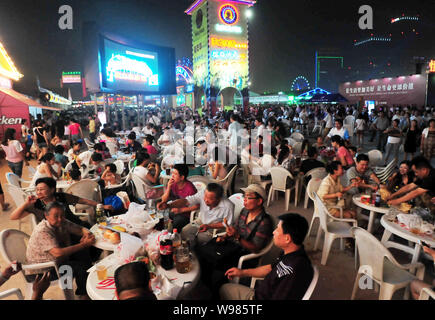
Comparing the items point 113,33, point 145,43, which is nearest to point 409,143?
point 113,33

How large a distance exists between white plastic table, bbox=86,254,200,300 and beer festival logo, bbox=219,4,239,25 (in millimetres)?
30841

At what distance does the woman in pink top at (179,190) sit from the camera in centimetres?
392

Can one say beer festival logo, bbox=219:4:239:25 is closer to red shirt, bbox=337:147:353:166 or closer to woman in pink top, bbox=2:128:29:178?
woman in pink top, bbox=2:128:29:178

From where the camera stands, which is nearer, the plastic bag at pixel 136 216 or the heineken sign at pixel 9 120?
the plastic bag at pixel 136 216

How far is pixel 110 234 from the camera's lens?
2.91 meters

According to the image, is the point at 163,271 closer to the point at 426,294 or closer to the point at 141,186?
the point at 426,294

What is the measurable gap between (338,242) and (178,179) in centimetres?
259

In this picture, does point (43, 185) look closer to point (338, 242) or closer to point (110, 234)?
point (110, 234)

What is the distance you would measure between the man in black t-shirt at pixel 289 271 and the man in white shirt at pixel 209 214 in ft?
3.29

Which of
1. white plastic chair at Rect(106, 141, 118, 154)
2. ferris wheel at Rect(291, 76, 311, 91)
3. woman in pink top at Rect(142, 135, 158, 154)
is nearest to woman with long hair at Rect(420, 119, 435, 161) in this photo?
woman in pink top at Rect(142, 135, 158, 154)

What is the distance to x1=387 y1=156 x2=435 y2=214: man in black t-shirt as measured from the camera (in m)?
3.54

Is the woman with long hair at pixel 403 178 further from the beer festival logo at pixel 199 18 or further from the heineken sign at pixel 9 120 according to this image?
the beer festival logo at pixel 199 18

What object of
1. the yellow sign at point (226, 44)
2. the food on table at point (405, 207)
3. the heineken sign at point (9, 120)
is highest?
the yellow sign at point (226, 44)

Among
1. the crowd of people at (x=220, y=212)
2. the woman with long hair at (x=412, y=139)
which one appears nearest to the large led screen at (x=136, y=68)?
the crowd of people at (x=220, y=212)
